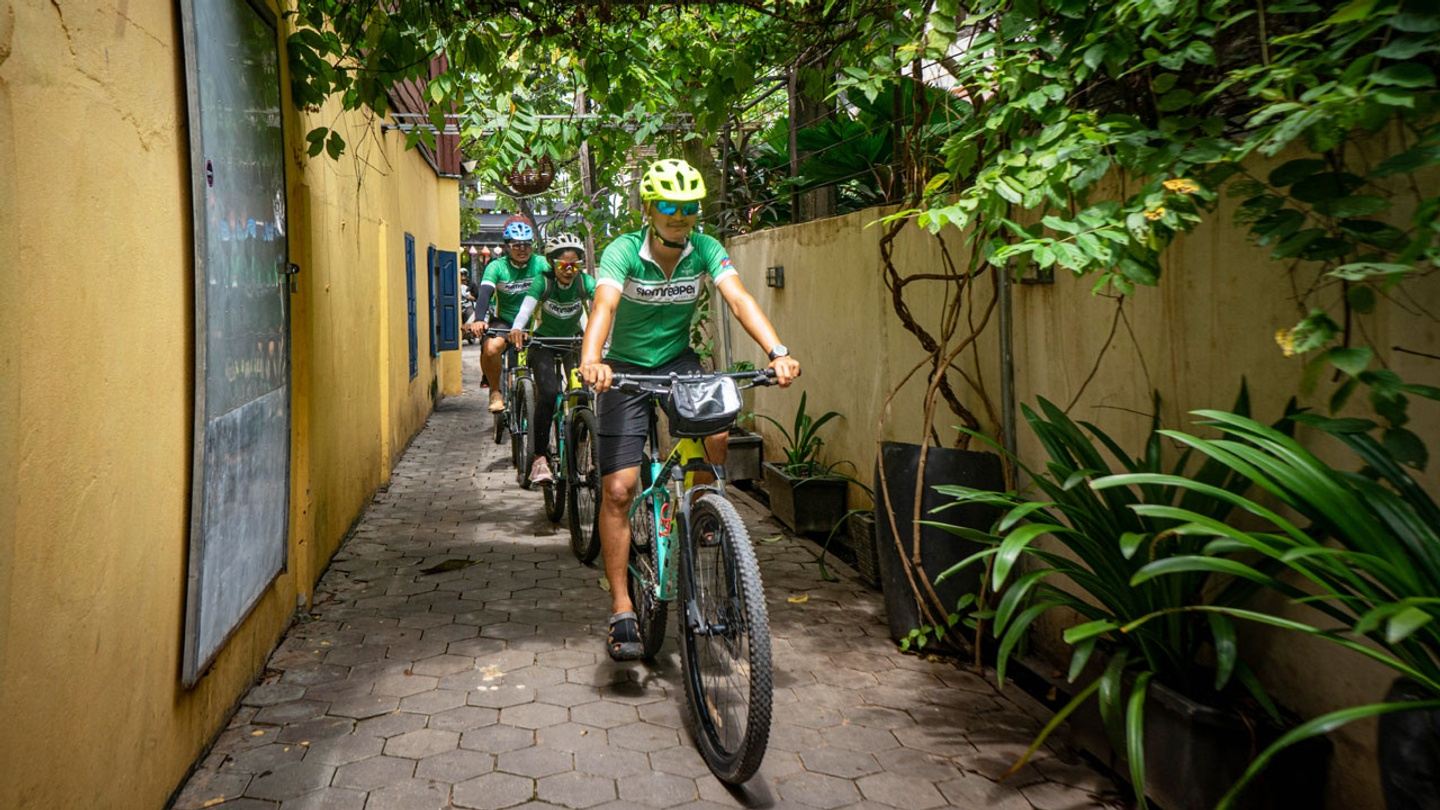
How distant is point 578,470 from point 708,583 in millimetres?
2735

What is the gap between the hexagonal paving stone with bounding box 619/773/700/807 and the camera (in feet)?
11.1

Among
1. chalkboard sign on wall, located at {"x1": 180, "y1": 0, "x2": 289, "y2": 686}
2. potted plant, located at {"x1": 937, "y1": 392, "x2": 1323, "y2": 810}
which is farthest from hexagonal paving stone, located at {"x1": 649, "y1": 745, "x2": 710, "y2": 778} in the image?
chalkboard sign on wall, located at {"x1": 180, "y1": 0, "x2": 289, "y2": 686}

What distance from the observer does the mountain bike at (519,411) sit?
312 inches

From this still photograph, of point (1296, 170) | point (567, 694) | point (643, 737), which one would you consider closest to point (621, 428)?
point (567, 694)

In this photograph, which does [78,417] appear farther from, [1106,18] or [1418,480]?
[1418,480]

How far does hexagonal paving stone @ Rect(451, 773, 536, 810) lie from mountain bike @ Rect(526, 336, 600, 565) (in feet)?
7.72

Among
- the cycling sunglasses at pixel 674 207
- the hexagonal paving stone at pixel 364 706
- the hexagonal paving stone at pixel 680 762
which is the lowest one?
the hexagonal paving stone at pixel 680 762

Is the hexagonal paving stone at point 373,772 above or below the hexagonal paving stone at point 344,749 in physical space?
below

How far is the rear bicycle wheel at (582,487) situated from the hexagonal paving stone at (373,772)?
2499mm

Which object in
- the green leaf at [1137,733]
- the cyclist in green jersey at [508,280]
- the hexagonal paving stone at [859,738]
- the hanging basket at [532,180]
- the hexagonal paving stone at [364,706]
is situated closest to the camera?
the green leaf at [1137,733]

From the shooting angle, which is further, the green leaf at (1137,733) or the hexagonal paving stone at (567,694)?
the hexagonal paving stone at (567,694)

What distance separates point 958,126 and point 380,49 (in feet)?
8.45

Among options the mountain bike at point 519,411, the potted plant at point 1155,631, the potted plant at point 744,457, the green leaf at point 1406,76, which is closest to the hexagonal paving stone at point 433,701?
the potted plant at point 1155,631

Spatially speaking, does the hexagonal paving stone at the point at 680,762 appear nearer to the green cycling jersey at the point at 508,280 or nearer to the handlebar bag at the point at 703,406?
the handlebar bag at the point at 703,406
